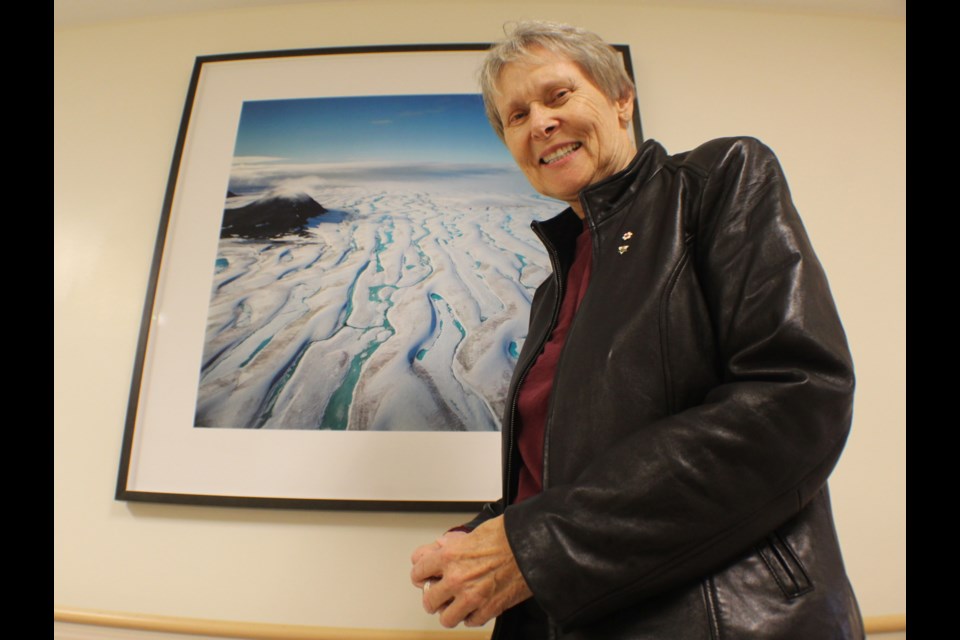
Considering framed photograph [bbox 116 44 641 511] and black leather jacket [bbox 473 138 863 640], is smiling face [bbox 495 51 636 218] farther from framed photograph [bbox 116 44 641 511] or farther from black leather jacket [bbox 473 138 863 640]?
framed photograph [bbox 116 44 641 511]

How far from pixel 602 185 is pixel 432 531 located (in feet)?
2.74

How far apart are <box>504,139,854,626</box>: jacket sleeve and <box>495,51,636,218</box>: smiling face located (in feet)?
1.19

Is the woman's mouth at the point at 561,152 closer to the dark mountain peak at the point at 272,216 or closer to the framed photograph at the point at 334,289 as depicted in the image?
the framed photograph at the point at 334,289

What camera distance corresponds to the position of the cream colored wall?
43.2 inches

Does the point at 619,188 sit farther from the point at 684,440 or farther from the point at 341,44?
the point at 341,44

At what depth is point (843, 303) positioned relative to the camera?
1282mm

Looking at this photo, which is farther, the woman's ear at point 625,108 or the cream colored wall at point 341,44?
the cream colored wall at point 341,44

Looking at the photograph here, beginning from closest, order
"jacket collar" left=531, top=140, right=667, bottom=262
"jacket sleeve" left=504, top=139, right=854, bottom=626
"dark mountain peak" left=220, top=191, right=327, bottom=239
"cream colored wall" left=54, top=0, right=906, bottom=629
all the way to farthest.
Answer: "jacket sleeve" left=504, top=139, right=854, bottom=626 → "jacket collar" left=531, top=140, right=667, bottom=262 → "cream colored wall" left=54, top=0, right=906, bottom=629 → "dark mountain peak" left=220, top=191, right=327, bottom=239

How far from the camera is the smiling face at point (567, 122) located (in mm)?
754

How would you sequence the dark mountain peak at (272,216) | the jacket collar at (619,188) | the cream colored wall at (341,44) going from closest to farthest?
1. the jacket collar at (619,188)
2. the cream colored wall at (341,44)
3. the dark mountain peak at (272,216)

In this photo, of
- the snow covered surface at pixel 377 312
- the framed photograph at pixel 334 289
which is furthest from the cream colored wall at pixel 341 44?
the snow covered surface at pixel 377 312

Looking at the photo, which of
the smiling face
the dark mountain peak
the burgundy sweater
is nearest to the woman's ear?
the smiling face

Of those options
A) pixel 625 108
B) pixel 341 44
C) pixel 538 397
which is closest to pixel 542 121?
pixel 625 108
